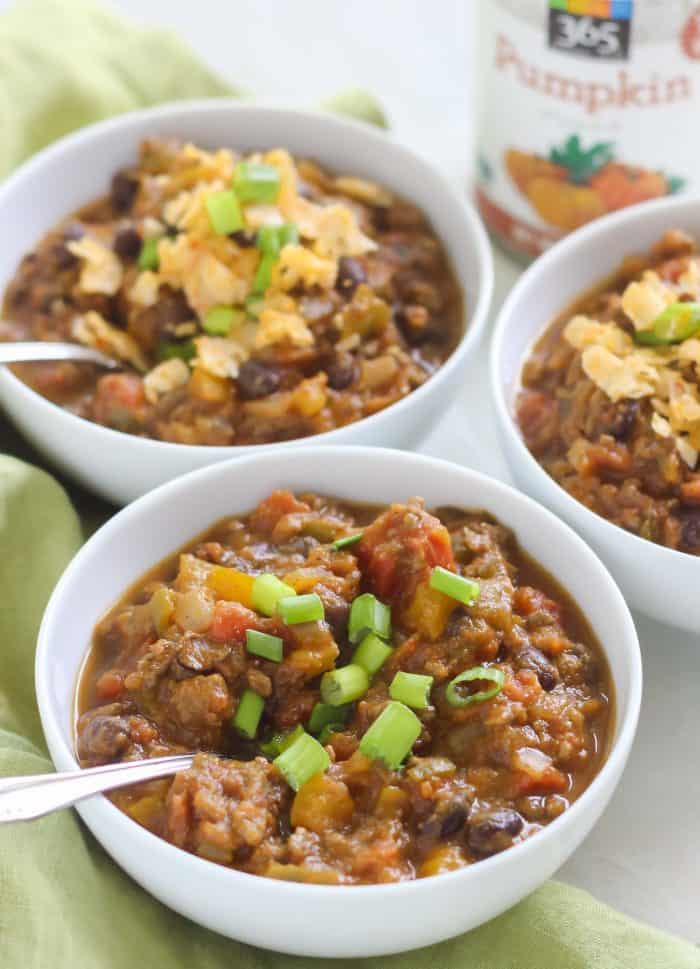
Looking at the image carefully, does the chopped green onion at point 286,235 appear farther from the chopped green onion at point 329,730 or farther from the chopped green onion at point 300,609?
the chopped green onion at point 329,730

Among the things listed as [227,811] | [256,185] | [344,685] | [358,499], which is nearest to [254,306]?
[256,185]

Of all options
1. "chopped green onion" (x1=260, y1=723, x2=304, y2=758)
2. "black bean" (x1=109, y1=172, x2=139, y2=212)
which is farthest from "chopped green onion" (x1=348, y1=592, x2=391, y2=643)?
"black bean" (x1=109, y1=172, x2=139, y2=212)

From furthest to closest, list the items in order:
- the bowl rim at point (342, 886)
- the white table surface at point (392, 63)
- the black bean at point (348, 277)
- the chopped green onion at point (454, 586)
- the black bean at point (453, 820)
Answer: the white table surface at point (392, 63)
the black bean at point (348, 277)
the chopped green onion at point (454, 586)
the black bean at point (453, 820)
the bowl rim at point (342, 886)

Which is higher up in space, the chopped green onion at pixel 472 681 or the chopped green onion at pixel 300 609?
the chopped green onion at pixel 300 609

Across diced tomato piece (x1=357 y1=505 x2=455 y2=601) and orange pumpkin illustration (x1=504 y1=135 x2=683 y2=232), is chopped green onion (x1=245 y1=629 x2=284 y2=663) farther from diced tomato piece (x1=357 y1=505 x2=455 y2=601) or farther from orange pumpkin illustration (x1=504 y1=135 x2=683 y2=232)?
orange pumpkin illustration (x1=504 y1=135 x2=683 y2=232)

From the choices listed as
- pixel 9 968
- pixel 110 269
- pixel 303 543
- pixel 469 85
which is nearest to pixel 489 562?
pixel 303 543

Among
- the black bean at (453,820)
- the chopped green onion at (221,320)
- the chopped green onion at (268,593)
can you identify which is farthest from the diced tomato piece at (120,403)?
the black bean at (453,820)

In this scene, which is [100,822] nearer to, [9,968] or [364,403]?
[9,968]
